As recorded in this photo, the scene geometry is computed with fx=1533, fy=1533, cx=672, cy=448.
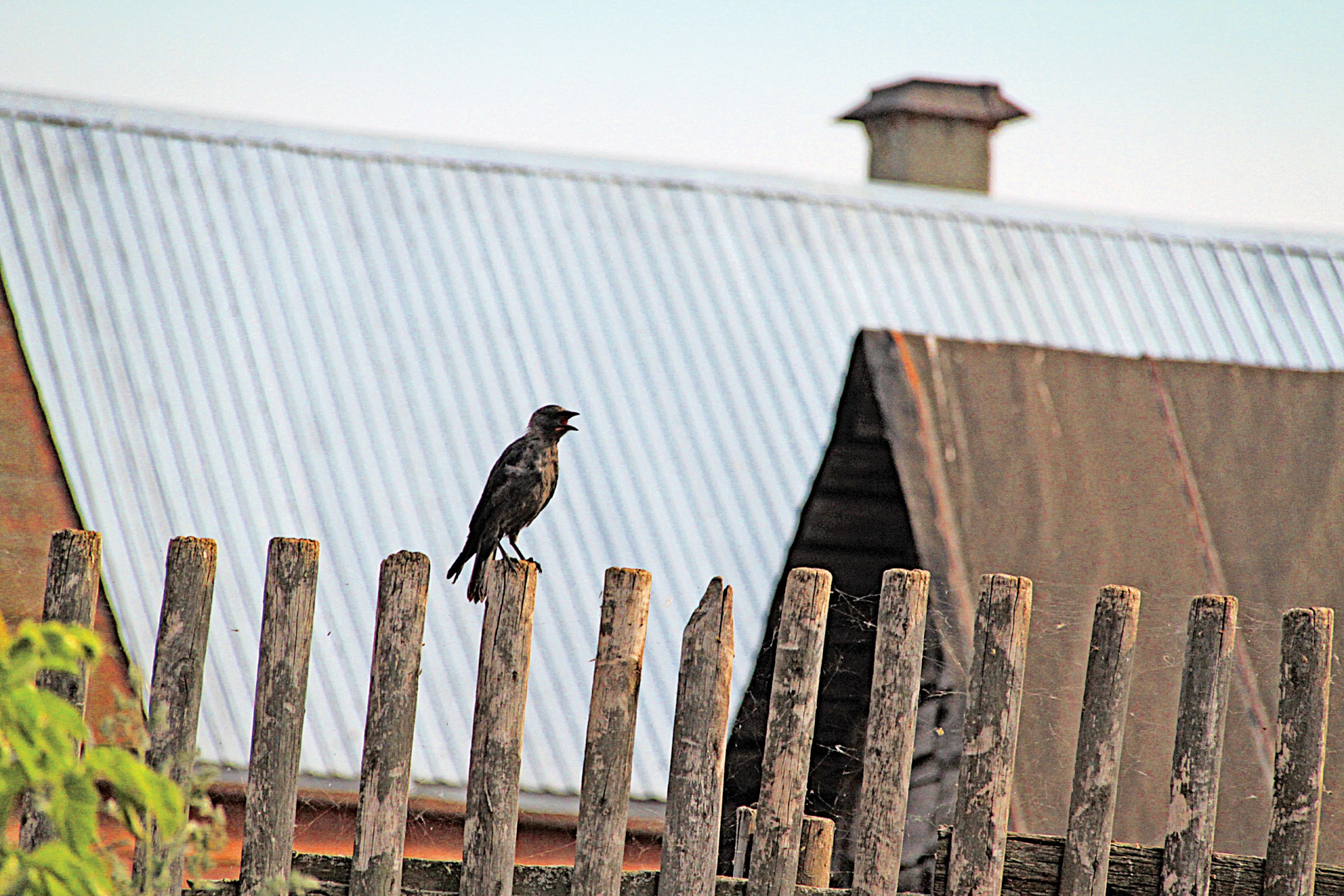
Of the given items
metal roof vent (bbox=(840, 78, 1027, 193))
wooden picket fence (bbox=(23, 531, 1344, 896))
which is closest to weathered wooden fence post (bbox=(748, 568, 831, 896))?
wooden picket fence (bbox=(23, 531, 1344, 896))

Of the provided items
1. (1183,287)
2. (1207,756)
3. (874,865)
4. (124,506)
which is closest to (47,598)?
(874,865)

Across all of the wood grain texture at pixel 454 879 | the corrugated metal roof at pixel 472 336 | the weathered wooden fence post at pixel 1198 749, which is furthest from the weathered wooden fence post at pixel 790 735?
the corrugated metal roof at pixel 472 336

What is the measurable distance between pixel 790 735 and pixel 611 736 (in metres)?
0.45

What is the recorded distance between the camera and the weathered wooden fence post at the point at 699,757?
3.74m

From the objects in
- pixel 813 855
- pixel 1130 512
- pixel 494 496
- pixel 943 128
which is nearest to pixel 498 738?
pixel 813 855

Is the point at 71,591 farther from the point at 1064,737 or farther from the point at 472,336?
the point at 472,336

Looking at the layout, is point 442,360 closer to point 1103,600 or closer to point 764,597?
point 764,597

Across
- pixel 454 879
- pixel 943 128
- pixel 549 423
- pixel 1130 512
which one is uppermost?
pixel 943 128

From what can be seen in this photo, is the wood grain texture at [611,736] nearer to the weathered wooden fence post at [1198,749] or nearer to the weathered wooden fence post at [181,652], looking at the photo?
the weathered wooden fence post at [181,652]

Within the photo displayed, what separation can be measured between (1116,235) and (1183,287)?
2.69 feet

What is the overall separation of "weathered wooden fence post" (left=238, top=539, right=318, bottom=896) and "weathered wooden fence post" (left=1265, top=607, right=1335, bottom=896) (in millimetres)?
2561

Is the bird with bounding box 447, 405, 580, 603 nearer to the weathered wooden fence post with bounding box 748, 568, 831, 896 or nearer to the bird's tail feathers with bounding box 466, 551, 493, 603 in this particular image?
the bird's tail feathers with bounding box 466, 551, 493, 603

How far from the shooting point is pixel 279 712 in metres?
3.64

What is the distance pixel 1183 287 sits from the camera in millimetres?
12023
